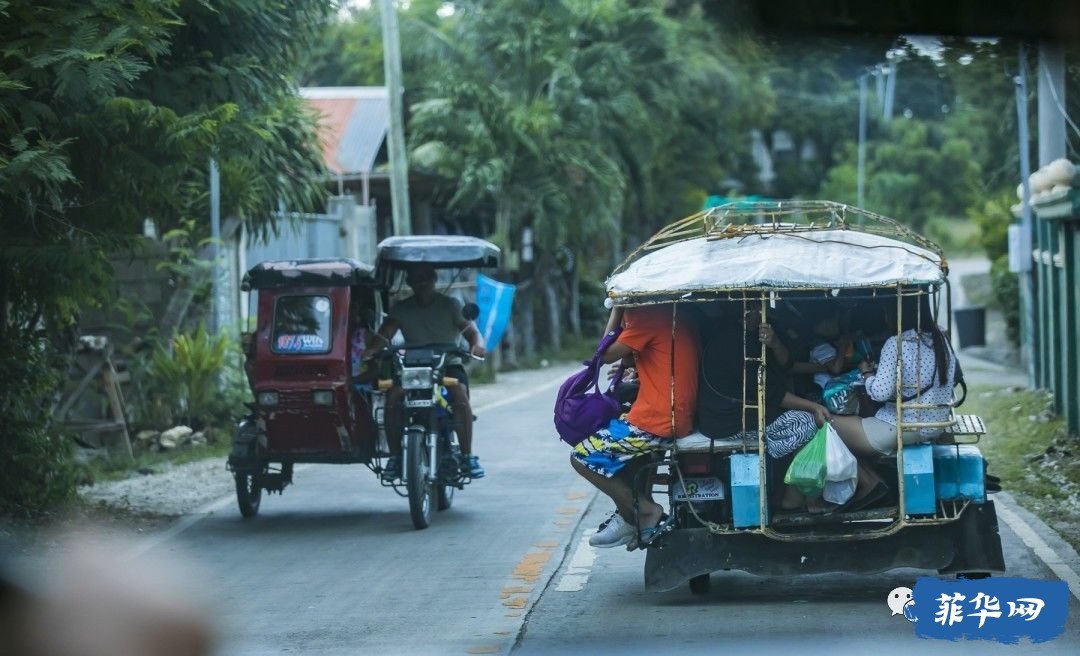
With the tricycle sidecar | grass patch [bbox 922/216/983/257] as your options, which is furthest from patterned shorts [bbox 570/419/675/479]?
grass patch [bbox 922/216/983/257]

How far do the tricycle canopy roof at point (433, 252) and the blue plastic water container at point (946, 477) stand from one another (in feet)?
15.7

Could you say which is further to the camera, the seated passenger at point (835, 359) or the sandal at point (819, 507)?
the seated passenger at point (835, 359)

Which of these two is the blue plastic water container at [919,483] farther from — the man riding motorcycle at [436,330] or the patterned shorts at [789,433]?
the man riding motorcycle at [436,330]

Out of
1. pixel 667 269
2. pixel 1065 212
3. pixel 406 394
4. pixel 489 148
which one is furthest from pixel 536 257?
pixel 667 269

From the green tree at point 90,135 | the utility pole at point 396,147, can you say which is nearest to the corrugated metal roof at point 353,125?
the utility pole at point 396,147

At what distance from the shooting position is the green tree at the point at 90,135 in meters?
9.20

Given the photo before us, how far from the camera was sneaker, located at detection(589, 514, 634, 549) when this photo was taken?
8477 mm

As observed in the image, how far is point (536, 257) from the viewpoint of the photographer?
114 feet

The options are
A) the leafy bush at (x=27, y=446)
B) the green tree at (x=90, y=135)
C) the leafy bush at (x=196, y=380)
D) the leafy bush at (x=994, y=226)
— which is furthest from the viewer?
the leafy bush at (x=994, y=226)

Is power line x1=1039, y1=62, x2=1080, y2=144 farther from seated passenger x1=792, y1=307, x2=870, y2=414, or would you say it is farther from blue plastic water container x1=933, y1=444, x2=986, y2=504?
blue plastic water container x1=933, y1=444, x2=986, y2=504

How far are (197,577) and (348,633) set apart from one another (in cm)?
225

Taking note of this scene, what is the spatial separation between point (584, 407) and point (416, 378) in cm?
307

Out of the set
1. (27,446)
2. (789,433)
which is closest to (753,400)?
(789,433)

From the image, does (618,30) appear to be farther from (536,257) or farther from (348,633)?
(348,633)
